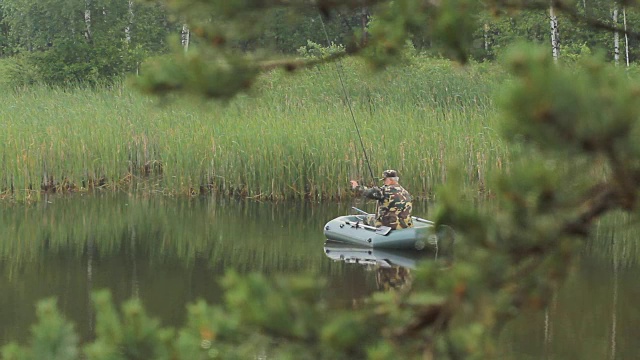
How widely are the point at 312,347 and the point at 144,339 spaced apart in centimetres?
56

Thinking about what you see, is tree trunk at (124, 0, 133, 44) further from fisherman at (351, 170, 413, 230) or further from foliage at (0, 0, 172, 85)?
fisherman at (351, 170, 413, 230)

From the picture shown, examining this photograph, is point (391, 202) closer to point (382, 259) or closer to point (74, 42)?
point (382, 259)

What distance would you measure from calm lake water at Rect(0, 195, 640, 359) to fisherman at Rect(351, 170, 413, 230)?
0.43 m

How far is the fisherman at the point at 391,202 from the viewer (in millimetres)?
12492

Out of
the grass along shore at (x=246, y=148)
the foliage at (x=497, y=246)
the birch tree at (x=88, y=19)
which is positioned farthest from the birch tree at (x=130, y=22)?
the foliage at (x=497, y=246)

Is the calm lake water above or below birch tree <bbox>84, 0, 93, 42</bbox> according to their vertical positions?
below

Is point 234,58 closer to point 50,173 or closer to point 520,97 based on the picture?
point 520,97

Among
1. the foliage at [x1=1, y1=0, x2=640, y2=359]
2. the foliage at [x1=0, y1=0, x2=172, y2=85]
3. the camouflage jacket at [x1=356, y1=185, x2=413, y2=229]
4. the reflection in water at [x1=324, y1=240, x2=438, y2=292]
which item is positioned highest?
the foliage at [x1=0, y1=0, x2=172, y2=85]

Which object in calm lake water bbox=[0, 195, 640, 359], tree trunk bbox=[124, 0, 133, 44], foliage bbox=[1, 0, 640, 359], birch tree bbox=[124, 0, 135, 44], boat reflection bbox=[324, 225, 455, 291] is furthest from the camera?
birch tree bbox=[124, 0, 135, 44]

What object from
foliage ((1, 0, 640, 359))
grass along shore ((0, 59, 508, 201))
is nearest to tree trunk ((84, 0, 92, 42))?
grass along shore ((0, 59, 508, 201))

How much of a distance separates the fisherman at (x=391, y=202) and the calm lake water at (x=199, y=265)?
0.43m

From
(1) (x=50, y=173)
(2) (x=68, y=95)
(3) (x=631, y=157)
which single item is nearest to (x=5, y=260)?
(1) (x=50, y=173)

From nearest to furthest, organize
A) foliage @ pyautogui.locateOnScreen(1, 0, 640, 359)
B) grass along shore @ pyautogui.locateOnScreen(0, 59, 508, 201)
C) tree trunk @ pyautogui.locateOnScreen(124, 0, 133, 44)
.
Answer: foliage @ pyautogui.locateOnScreen(1, 0, 640, 359) < grass along shore @ pyautogui.locateOnScreen(0, 59, 508, 201) < tree trunk @ pyautogui.locateOnScreen(124, 0, 133, 44)

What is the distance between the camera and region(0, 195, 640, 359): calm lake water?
9.02m
